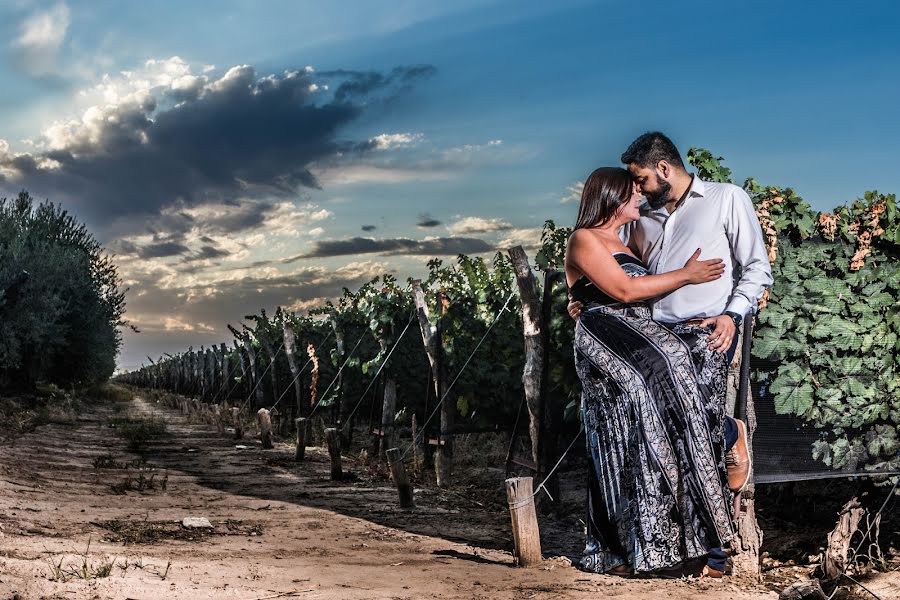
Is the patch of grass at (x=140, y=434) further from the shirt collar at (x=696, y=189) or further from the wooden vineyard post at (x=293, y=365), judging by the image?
the shirt collar at (x=696, y=189)

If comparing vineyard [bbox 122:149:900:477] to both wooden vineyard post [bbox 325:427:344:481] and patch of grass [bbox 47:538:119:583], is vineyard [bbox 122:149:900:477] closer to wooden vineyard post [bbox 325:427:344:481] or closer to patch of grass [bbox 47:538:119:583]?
wooden vineyard post [bbox 325:427:344:481]

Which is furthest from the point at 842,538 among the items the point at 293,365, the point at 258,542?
the point at 293,365

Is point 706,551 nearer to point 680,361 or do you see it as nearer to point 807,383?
point 680,361

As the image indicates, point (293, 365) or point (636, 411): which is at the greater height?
point (293, 365)

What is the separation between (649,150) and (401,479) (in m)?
5.80

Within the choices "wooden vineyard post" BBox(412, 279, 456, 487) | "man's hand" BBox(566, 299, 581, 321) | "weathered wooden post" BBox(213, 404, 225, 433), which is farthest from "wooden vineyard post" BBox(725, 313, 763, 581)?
"weathered wooden post" BBox(213, 404, 225, 433)

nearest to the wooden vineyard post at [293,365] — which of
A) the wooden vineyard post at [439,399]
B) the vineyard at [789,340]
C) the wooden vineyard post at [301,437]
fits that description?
the wooden vineyard post at [301,437]

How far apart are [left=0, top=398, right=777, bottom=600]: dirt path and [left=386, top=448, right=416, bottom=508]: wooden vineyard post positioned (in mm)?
166

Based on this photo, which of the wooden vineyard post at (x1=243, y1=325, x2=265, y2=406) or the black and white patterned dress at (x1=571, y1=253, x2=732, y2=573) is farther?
the wooden vineyard post at (x1=243, y1=325, x2=265, y2=406)

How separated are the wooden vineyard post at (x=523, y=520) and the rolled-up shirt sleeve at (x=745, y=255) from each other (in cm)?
219

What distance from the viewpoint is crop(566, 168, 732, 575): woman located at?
175 inches

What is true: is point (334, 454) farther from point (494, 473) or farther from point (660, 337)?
point (660, 337)

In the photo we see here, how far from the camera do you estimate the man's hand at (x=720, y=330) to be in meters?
4.40

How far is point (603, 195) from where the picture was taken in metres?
4.41
